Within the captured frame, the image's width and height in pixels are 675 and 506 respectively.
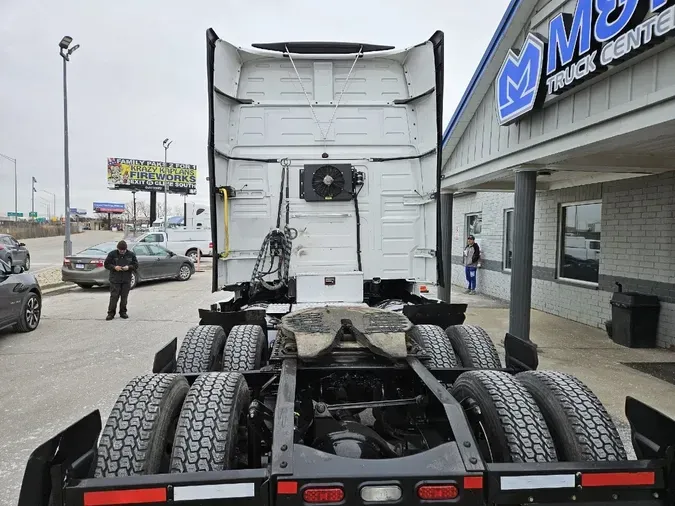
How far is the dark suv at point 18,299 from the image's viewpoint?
300 inches

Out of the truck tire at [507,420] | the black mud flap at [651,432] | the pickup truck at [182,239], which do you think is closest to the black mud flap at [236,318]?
the truck tire at [507,420]

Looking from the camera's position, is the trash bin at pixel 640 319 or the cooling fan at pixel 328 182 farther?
the trash bin at pixel 640 319

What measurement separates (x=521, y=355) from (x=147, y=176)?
71300 mm

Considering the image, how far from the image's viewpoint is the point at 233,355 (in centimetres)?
375

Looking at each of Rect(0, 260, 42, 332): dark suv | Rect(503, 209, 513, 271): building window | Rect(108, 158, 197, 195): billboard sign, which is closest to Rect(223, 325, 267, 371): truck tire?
Rect(0, 260, 42, 332): dark suv

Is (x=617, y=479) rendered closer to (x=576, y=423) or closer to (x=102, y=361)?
(x=576, y=423)

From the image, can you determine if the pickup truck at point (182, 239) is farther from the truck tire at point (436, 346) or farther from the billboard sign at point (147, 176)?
the billboard sign at point (147, 176)

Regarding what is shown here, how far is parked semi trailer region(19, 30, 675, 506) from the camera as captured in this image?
185cm

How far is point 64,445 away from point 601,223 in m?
9.43

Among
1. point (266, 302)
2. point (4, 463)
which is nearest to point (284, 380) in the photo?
point (4, 463)

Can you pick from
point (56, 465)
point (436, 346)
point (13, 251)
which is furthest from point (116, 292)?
point (13, 251)

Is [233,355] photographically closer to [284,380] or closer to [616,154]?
[284,380]

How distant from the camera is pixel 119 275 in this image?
9.73 metres

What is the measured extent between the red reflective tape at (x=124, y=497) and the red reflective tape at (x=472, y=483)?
113 cm
